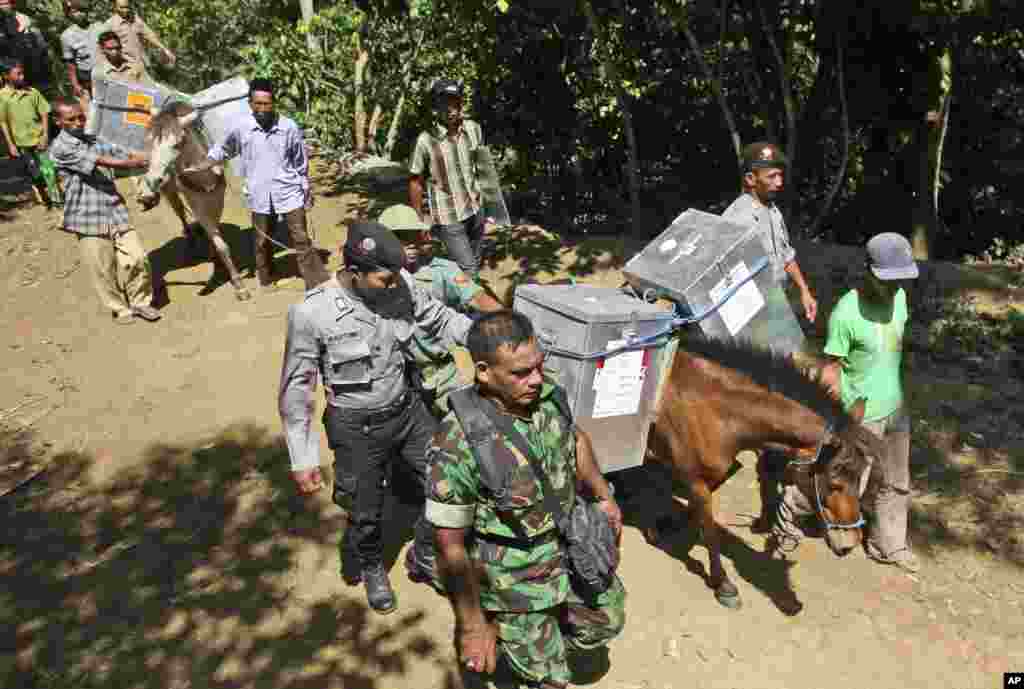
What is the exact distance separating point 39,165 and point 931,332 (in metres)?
10.0

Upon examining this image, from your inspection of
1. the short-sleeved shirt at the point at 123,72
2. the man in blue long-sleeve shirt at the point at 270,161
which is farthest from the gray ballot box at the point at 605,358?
the short-sleeved shirt at the point at 123,72

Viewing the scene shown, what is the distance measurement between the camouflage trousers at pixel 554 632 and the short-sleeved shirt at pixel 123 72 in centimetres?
631

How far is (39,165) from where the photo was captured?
377 inches

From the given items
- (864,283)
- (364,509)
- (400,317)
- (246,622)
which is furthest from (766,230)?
(246,622)

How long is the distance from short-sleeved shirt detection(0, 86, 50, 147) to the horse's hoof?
926 cm

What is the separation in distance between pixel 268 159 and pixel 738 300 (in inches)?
172

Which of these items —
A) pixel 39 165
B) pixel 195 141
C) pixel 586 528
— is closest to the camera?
pixel 586 528

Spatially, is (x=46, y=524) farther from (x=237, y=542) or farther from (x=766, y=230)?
(x=766, y=230)

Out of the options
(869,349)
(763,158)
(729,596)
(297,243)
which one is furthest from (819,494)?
(297,243)

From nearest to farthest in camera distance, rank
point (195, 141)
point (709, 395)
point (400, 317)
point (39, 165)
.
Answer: point (400, 317) → point (709, 395) → point (195, 141) → point (39, 165)

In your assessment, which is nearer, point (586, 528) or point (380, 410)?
point (586, 528)

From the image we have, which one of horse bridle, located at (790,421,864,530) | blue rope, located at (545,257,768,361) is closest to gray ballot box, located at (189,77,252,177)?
blue rope, located at (545,257,768,361)

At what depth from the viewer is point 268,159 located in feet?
21.9

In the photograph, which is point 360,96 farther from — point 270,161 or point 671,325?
point 671,325
